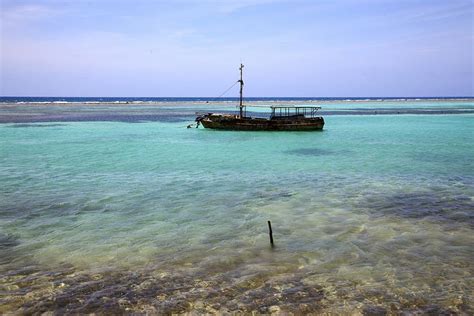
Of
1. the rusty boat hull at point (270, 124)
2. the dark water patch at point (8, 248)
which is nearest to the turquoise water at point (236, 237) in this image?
the dark water patch at point (8, 248)

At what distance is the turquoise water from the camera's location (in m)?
6.35

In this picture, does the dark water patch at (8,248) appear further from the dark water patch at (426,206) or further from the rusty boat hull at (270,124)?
the rusty boat hull at (270,124)

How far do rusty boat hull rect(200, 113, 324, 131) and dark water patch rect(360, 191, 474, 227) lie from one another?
78.2ft

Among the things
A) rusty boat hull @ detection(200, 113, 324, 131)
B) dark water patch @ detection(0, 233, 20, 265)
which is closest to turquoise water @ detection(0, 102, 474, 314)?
dark water patch @ detection(0, 233, 20, 265)

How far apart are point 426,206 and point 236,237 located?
5.90m

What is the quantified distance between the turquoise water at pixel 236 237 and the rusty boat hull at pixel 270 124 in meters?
17.6

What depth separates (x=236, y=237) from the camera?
29.7 ft

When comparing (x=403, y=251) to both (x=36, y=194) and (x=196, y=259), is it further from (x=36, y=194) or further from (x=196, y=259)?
(x=36, y=194)

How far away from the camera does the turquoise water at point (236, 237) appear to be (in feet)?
20.8

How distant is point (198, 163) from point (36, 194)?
8.10 meters

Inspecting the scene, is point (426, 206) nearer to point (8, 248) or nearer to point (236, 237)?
point (236, 237)

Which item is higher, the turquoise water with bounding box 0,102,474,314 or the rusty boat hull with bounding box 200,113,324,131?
the rusty boat hull with bounding box 200,113,324,131

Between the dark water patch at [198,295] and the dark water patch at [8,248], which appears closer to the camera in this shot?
the dark water patch at [198,295]

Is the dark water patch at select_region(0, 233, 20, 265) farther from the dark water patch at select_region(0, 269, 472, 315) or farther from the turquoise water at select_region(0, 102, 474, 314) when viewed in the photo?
the dark water patch at select_region(0, 269, 472, 315)
